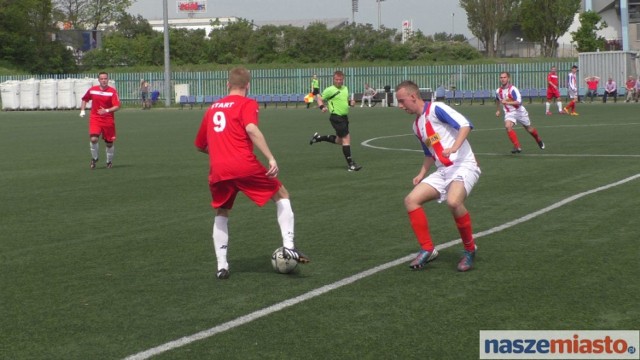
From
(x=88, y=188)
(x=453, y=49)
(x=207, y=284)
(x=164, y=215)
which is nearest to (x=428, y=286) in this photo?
(x=207, y=284)

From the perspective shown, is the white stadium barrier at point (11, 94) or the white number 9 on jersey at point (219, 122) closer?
the white number 9 on jersey at point (219, 122)

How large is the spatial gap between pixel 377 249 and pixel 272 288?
6.48 feet

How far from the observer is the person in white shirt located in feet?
28.8

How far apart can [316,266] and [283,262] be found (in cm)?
57

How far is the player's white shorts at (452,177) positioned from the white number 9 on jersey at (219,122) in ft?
6.02

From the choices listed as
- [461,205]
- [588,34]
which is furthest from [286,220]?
[588,34]

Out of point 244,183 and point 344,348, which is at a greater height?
point 244,183

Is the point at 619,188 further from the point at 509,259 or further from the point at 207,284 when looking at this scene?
the point at 207,284

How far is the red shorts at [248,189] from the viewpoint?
28.1 feet

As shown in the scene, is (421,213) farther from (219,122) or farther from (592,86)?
(592,86)

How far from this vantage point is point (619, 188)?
14.5 metres

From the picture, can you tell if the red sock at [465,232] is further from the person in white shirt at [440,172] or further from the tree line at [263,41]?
the tree line at [263,41]

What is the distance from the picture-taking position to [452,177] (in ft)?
29.0

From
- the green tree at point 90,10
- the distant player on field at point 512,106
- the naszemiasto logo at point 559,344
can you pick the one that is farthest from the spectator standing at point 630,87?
the green tree at point 90,10
